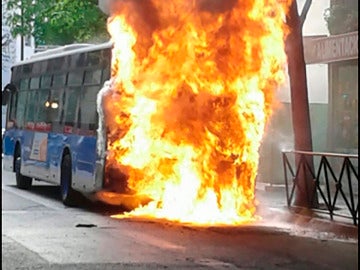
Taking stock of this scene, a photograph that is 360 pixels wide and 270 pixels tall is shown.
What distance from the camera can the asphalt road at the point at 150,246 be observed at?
30.9 feet

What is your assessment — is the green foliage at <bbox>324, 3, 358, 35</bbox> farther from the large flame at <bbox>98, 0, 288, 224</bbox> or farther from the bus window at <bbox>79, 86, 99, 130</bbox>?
the bus window at <bbox>79, 86, 99, 130</bbox>

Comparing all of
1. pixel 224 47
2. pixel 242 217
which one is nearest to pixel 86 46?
pixel 224 47

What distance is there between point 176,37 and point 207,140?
5.71ft

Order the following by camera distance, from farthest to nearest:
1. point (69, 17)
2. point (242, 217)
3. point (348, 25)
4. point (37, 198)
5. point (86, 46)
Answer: point (69, 17)
point (348, 25)
point (37, 198)
point (86, 46)
point (242, 217)

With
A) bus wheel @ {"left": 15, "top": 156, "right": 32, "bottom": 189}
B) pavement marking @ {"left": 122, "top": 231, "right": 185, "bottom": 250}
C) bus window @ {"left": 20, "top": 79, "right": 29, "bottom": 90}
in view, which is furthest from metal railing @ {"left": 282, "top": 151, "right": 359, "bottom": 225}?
bus wheel @ {"left": 15, "top": 156, "right": 32, "bottom": 189}

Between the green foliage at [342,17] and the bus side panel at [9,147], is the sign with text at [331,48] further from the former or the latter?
the bus side panel at [9,147]

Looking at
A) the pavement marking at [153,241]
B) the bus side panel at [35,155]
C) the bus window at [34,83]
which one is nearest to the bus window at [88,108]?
the bus side panel at [35,155]

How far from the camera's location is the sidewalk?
41.4 feet

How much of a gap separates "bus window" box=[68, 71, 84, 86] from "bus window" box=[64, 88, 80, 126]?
5.1 inches

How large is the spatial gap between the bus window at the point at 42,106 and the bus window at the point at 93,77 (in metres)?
2.36

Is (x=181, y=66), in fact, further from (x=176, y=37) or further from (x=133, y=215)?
(x=133, y=215)

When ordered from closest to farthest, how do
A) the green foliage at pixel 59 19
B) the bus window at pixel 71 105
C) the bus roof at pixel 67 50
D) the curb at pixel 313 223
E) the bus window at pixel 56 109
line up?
the curb at pixel 313 223, the bus roof at pixel 67 50, the bus window at pixel 71 105, the bus window at pixel 56 109, the green foliage at pixel 59 19

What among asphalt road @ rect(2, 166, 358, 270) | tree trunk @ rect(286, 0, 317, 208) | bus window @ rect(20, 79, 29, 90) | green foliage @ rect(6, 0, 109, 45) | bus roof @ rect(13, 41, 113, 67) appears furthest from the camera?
green foliage @ rect(6, 0, 109, 45)

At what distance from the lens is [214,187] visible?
13.9 metres
